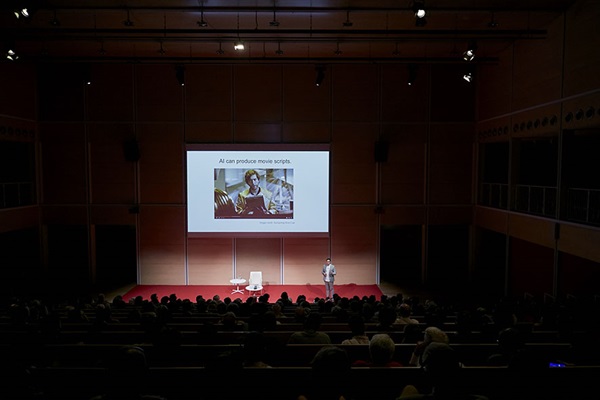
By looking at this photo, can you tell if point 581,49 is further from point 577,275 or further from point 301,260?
point 301,260

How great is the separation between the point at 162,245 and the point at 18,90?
21.2 feet

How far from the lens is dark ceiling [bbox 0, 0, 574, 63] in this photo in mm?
9484

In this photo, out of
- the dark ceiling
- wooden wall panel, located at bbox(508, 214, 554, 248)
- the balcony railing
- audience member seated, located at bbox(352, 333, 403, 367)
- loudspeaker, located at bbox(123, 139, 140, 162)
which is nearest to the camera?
audience member seated, located at bbox(352, 333, 403, 367)

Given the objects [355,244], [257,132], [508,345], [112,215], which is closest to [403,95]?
[257,132]

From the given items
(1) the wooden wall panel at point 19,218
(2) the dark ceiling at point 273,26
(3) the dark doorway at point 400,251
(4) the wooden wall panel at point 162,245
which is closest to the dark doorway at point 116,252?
(4) the wooden wall panel at point 162,245

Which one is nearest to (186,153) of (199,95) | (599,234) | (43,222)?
(199,95)

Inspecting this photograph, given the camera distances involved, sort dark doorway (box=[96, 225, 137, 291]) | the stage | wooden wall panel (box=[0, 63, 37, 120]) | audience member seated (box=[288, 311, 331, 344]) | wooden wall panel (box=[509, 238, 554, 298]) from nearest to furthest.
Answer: audience member seated (box=[288, 311, 331, 344]) → wooden wall panel (box=[509, 238, 554, 298]) → wooden wall panel (box=[0, 63, 37, 120]) → the stage → dark doorway (box=[96, 225, 137, 291])

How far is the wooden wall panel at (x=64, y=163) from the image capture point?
14.3 metres

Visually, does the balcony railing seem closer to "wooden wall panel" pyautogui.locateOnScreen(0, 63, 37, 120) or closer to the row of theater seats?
the row of theater seats

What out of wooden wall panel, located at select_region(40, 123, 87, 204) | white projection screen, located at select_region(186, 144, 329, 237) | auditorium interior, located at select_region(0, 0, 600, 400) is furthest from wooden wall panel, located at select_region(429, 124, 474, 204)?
wooden wall panel, located at select_region(40, 123, 87, 204)

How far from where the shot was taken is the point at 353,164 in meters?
14.5

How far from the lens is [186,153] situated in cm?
1422

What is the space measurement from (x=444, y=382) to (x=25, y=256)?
15567 millimetres

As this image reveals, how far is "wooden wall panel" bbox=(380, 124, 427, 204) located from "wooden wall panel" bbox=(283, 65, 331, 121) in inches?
87.2
